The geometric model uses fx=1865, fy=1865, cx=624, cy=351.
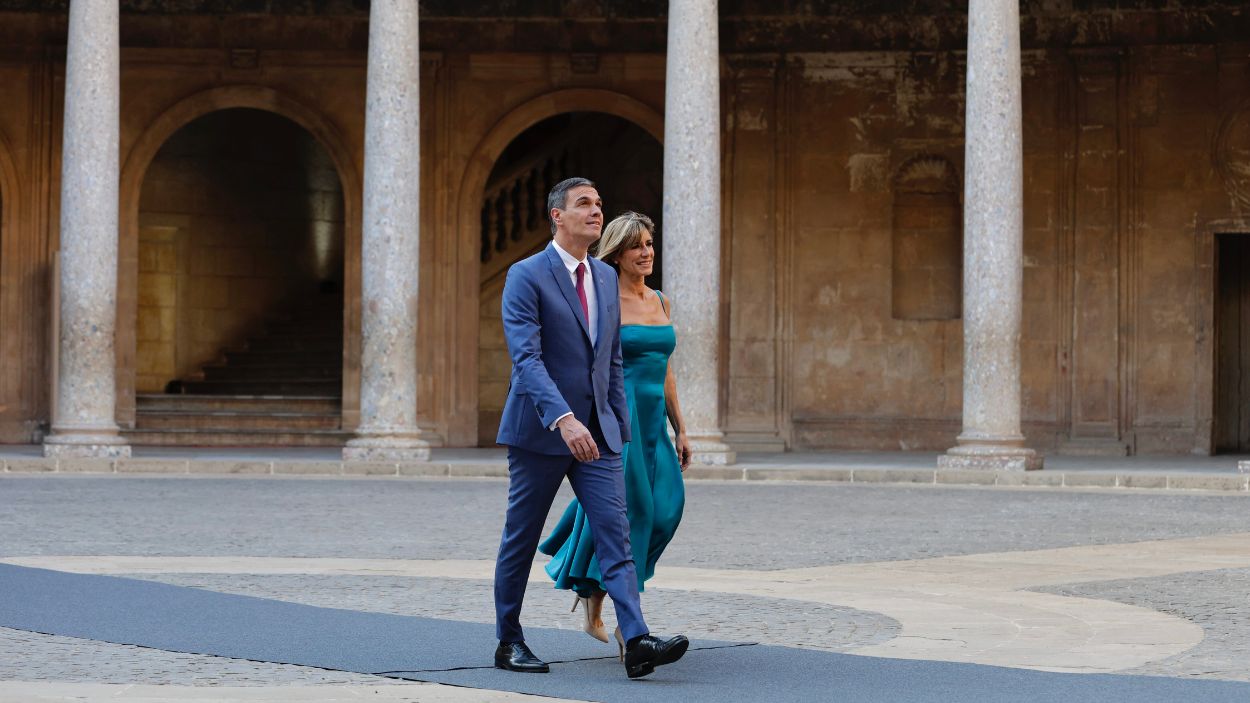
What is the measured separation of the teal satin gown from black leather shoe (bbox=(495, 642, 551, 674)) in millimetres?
560

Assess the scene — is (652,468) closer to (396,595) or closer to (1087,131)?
(396,595)

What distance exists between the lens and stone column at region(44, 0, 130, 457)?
1925 cm

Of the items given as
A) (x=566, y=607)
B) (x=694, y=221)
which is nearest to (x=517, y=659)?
(x=566, y=607)

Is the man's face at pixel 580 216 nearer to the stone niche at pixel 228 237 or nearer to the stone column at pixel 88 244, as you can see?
the stone column at pixel 88 244

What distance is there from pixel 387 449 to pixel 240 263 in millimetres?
9292

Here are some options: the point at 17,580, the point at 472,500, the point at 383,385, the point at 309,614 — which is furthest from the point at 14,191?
the point at 309,614

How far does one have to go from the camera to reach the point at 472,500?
16.1 metres

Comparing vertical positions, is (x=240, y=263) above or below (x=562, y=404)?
above

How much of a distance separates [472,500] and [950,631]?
350 inches

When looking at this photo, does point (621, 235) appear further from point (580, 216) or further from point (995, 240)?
point (995, 240)

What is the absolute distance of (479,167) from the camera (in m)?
25.0

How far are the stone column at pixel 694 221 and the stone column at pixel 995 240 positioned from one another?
103 inches

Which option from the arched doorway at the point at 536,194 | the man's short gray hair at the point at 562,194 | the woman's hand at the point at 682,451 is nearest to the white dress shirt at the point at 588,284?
the man's short gray hair at the point at 562,194

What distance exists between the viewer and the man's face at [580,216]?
22.2 feet
